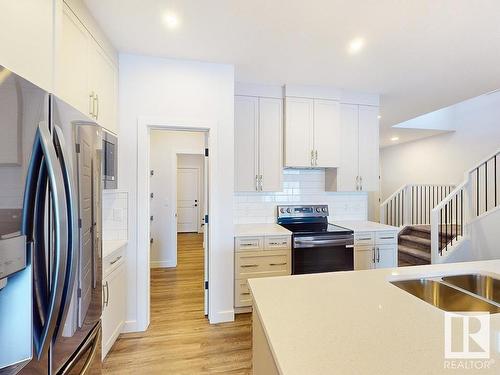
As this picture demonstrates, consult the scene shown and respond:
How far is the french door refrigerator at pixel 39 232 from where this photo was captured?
0.69m

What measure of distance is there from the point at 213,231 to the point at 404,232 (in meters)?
4.52

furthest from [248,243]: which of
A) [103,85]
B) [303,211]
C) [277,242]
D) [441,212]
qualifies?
[441,212]

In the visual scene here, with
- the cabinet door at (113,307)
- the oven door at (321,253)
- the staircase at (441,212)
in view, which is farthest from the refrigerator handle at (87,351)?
the staircase at (441,212)

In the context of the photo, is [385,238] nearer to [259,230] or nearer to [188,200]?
[259,230]

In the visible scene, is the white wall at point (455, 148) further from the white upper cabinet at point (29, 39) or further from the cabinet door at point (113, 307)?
the white upper cabinet at point (29, 39)

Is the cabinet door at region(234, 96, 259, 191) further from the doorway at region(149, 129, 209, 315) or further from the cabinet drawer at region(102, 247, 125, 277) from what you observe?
the cabinet drawer at region(102, 247, 125, 277)

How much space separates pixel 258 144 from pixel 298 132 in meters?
0.55

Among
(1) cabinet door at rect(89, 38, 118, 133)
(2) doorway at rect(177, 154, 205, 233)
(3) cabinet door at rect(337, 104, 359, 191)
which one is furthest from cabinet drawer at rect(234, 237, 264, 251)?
(2) doorway at rect(177, 154, 205, 233)

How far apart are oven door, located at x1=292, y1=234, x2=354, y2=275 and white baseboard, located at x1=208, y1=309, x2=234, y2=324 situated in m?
0.82

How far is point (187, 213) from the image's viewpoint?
7.86 m

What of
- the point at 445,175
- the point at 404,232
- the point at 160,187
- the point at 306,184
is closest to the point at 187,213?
the point at 160,187

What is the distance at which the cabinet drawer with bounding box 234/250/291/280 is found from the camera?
2.72 meters

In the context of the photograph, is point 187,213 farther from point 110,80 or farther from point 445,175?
point 445,175

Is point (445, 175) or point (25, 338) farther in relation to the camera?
point (445, 175)
